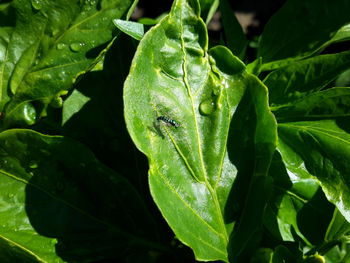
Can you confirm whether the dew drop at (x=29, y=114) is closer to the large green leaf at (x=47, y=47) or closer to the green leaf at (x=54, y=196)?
the large green leaf at (x=47, y=47)

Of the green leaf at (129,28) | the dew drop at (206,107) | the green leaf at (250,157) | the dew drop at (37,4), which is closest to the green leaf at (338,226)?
the green leaf at (250,157)

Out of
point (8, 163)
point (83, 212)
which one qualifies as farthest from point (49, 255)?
point (8, 163)

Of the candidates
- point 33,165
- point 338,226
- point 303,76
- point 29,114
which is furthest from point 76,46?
point 338,226

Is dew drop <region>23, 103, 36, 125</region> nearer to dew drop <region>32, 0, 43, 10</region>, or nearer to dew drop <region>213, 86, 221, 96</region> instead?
dew drop <region>32, 0, 43, 10</region>

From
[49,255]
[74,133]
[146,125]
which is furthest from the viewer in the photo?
[74,133]

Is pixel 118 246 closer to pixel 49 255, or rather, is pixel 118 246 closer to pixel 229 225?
pixel 49 255

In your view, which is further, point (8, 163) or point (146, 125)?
point (8, 163)

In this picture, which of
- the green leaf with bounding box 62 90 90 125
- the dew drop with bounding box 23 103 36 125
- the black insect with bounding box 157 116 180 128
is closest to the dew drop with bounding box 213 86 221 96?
the black insect with bounding box 157 116 180 128

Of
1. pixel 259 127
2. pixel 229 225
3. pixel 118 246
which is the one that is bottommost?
pixel 118 246
